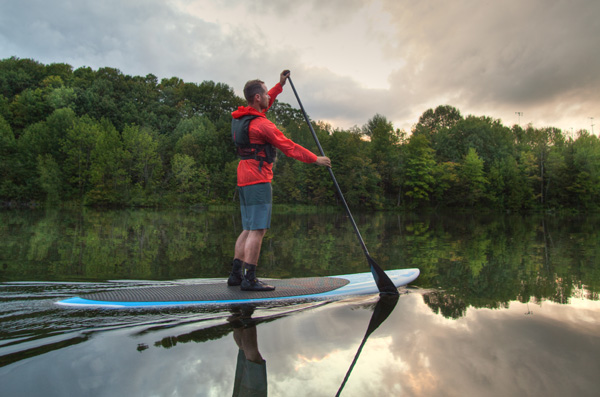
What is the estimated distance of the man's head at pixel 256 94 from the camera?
4.04 metres

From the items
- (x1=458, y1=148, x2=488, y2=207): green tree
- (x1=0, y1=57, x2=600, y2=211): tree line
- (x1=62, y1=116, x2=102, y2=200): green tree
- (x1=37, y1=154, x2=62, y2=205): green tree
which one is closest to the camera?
(x1=37, y1=154, x2=62, y2=205): green tree

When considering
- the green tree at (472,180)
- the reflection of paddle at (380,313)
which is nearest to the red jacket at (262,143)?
Result: the reflection of paddle at (380,313)

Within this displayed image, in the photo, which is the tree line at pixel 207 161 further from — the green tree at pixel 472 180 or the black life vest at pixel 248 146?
the black life vest at pixel 248 146

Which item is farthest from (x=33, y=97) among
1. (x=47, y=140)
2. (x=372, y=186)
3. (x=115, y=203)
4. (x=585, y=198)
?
(x=585, y=198)

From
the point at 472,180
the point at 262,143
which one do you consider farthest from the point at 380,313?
the point at 472,180

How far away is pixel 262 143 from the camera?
3895 mm

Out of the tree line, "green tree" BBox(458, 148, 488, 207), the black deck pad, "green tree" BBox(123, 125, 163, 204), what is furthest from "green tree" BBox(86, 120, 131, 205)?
"green tree" BBox(458, 148, 488, 207)

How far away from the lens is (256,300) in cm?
363

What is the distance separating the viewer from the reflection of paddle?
261 centimetres

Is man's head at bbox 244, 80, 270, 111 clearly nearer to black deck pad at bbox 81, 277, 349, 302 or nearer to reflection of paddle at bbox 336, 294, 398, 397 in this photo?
black deck pad at bbox 81, 277, 349, 302

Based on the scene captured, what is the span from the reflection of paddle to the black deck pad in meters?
0.56

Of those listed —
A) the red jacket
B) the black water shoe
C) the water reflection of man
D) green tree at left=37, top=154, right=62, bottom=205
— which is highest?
green tree at left=37, top=154, right=62, bottom=205

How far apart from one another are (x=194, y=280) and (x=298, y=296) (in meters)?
1.68

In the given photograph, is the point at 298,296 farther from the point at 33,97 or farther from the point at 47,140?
the point at 33,97
